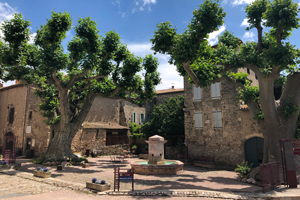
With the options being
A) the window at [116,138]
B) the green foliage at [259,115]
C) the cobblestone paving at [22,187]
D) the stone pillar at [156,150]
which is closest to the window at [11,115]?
the window at [116,138]

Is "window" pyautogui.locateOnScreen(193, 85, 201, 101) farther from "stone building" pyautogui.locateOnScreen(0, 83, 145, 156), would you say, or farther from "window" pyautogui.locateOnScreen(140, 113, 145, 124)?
"window" pyautogui.locateOnScreen(140, 113, 145, 124)

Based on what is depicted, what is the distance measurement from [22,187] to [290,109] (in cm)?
1260

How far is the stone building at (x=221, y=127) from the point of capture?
15477mm

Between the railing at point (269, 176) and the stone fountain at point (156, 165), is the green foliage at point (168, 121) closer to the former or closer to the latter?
the stone fountain at point (156, 165)

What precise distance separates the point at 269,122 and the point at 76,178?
33.8 ft

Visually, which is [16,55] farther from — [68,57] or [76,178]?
[76,178]

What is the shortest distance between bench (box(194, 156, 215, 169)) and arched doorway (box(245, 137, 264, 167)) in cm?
270

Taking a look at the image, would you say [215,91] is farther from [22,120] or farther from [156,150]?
[22,120]

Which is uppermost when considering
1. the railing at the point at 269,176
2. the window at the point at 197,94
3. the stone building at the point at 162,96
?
the stone building at the point at 162,96

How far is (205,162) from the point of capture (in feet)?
54.6

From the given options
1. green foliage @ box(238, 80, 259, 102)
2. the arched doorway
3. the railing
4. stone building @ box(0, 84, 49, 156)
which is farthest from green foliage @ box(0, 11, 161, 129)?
the railing

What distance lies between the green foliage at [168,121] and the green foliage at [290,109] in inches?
490

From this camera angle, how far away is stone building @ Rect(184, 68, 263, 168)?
15.5 meters

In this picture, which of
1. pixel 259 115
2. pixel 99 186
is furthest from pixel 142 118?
pixel 99 186
